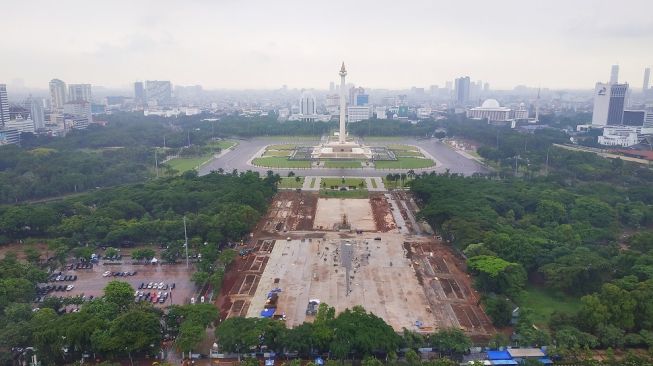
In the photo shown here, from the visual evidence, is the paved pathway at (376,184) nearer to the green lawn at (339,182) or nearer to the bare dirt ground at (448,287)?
the green lawn at (339,182)

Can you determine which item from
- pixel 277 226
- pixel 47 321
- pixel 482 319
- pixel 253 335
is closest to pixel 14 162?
pixel 277 226

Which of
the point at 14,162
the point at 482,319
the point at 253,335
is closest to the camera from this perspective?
the point at 253,335

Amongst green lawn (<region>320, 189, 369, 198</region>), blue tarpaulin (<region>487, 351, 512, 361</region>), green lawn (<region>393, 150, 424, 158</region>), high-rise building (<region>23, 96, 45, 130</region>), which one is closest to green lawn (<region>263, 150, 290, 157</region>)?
green lawn (<region>393, 150, 424, 158</region>)

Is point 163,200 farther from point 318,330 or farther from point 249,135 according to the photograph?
point 249,135

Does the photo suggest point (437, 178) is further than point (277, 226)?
Yes

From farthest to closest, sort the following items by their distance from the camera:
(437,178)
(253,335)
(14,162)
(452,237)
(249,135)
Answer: (249,135), (14,162), (437,178), (452,237), (253,335)

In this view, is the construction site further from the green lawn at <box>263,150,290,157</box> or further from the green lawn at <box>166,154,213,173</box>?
the green lawn at <box>263,150,290,157</box>

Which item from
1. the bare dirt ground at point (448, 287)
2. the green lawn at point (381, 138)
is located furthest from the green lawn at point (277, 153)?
the bare dirt ground at point (448, 287)

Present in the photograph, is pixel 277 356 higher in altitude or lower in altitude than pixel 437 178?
lower
